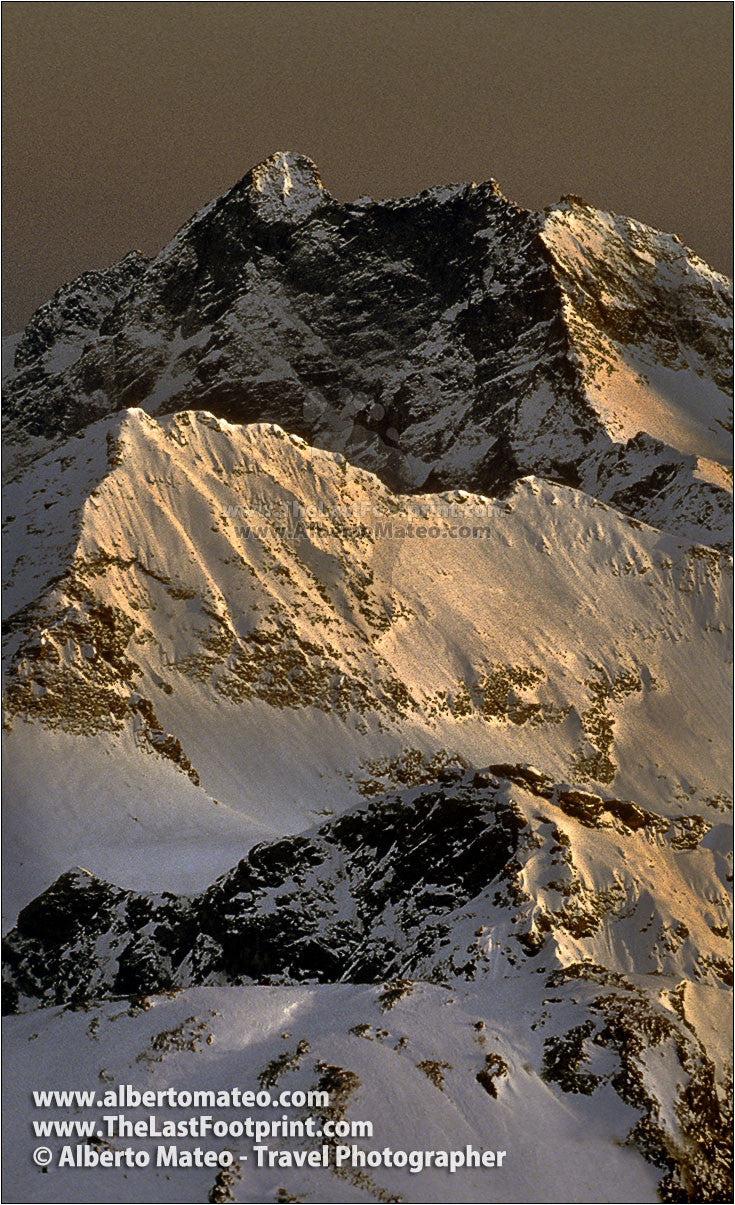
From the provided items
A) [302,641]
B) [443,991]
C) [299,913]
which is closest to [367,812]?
[299,913]

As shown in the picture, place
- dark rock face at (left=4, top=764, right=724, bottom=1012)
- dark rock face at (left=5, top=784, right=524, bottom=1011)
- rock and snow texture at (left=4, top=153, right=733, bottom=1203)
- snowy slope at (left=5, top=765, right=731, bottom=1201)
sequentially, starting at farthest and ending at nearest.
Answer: dark rock face at (left=5, top=784, right=524, bottom=1011) < dark rock face at (left=4, top=764, right=724, bottom=1012) < rock and snow texture at (left=4, top=153, right=733, bottom=1203) < snowy slope at (left=5, top=765, right=731, bottom=1201)

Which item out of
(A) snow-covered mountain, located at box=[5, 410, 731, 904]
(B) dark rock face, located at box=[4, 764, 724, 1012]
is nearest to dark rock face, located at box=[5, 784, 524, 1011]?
(B) dark rock face, located at box=[4, 764, 724, 1012]

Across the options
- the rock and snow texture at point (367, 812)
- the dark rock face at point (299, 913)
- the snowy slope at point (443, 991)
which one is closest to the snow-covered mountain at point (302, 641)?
the rock and snow texture at point (367, 812)

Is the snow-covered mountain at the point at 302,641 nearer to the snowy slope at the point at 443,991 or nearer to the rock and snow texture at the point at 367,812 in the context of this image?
the rock and snow texture at the point at 367,812

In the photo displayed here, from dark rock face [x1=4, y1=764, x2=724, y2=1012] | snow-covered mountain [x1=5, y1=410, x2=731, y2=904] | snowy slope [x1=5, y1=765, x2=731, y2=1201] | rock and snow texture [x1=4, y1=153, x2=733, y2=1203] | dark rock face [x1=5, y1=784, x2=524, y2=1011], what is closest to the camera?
snowy slope [x1=5, y1=765, x2=731, y2=1201]

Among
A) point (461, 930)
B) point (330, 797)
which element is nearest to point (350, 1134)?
point (461, 930)

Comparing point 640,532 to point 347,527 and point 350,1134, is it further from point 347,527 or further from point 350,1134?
point 350,1134

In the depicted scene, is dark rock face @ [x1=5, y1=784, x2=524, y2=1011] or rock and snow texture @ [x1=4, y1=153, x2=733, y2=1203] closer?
rock and snow texture @ [x1=4, y1=153, x2=733, y2=1203]

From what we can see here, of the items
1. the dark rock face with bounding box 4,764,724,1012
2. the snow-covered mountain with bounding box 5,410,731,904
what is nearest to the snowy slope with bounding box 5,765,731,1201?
the dark rock face with bounding box 4,764,724,1012

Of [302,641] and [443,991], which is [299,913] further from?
[302,641]

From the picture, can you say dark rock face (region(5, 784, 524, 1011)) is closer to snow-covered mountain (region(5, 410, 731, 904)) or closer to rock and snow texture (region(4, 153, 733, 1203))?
rock and snow texture (region(4, 153, 733, 1203))
